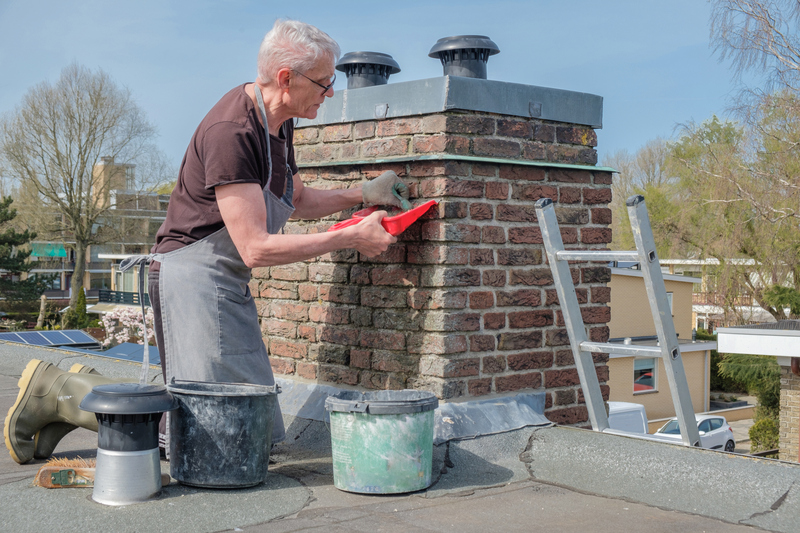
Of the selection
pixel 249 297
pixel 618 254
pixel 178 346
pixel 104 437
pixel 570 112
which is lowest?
pixel 104 437

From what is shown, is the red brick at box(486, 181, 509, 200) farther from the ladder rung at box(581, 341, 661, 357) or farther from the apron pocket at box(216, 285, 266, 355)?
the apron pocket at box(216, 285, 266, 355)

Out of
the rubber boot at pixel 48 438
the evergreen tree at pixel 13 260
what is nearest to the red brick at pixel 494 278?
the rubber boot at pixel 48 438

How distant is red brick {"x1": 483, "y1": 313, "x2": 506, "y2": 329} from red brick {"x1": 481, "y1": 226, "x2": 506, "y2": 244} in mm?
349

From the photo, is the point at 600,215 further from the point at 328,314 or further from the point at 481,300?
the point at 328,314

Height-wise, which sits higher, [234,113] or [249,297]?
[234,113]

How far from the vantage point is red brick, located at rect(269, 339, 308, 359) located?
13.8 ft

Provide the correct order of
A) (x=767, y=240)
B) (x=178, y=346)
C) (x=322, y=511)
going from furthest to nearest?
(x=767, y=240) → (x=178, y=346) → (x=322, y=511)

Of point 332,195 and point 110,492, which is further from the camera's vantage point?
point 332,195

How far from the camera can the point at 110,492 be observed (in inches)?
108

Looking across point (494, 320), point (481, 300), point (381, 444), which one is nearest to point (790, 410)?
point (494, 320)

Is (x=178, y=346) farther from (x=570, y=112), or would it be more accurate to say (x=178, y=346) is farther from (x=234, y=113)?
(x=570, y=112)

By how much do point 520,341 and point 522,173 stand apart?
2.71 feet

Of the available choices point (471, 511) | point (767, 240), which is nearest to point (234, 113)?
point (471, 511)

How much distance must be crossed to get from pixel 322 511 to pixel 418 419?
1.62 feet
